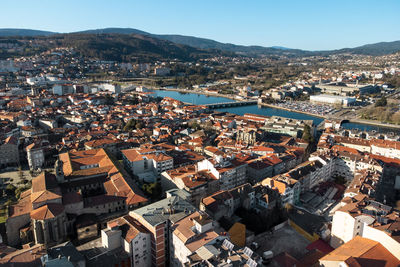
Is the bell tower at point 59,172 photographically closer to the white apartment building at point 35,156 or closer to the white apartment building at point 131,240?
the white apartment building at point 35,156

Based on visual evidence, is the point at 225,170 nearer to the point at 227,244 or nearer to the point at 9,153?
the point at 227,244

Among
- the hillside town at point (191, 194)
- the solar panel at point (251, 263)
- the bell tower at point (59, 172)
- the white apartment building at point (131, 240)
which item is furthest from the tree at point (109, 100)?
the solar panel at point (251, 263)

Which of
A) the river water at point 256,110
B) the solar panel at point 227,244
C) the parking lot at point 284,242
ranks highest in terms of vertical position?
the solar panel at point 227,244

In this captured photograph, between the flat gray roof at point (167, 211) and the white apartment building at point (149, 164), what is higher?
the flat gray roof at point (167, 211)

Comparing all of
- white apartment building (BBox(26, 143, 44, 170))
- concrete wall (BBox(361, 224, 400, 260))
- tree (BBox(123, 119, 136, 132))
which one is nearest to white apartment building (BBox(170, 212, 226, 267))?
concrete wall (BBox(361, 224, 400, 260))

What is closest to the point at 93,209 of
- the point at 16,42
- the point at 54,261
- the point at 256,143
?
the point at 54,261

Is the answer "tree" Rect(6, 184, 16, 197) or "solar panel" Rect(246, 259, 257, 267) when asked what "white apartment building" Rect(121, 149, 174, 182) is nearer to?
"tree" Rect(6, 184, 16, 197)

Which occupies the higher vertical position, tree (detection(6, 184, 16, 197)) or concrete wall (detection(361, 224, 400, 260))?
concrete wall (detection(361, 224, 400, 260))

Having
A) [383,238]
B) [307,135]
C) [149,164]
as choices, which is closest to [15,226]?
[149,164]
